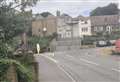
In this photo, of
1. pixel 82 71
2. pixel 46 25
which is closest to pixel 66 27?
pixel 46 25

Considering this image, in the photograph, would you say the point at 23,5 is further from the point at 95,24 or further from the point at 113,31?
the point at 95,24

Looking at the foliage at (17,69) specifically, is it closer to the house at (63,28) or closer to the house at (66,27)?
the house at (66,27)

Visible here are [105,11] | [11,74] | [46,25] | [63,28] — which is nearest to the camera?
[11,74]

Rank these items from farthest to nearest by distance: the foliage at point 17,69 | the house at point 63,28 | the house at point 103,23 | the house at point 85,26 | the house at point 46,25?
the house at point 103,23, the house at point 85,26, the house at point 63,28, the house at point 46,25, the foliage at point 17,69

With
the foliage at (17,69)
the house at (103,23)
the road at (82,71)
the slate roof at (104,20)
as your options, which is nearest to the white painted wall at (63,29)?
the house at (103,23)

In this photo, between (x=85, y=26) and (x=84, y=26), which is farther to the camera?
(x=85, y=26)

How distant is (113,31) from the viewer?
119688mm

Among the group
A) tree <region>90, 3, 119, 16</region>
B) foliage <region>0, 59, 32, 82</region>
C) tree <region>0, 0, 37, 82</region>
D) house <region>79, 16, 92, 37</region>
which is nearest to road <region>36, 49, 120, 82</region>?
tree <region>0, 0, 37, 82</region>

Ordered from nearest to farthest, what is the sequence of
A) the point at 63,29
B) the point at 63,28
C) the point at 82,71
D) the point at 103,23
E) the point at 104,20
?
1. the point at 82,71
2. the point at 63,29
3. the point at 63,28
4. the point at 103,23
5. the point at 104,20

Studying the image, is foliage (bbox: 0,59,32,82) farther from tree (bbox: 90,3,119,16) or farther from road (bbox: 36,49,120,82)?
tree (bbox: 90,3,119,16)

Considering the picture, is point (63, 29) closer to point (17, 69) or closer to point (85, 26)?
point (85, 26)

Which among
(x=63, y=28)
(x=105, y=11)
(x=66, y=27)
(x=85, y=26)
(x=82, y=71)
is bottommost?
(x=82, y=71)

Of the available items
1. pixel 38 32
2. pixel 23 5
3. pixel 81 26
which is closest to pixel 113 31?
pixel 81 26

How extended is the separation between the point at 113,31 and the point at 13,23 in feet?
352
